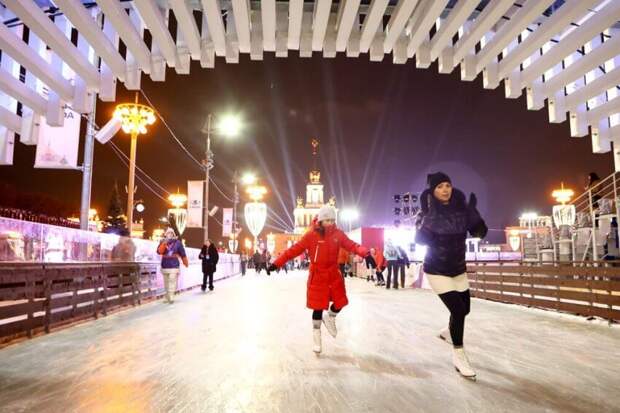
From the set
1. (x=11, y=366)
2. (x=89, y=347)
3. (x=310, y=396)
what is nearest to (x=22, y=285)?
(x=89, y=347)

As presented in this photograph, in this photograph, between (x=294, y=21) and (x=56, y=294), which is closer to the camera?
(x=294, y=21)

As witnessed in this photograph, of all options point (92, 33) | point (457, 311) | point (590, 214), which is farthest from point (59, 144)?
point (590, 214)

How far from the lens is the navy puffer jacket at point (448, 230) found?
14.6 feet

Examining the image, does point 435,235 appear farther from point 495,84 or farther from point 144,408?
point 144,408

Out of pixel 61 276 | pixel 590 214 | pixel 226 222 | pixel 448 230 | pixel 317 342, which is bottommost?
pixel 317 342

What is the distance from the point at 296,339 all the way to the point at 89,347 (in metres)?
2.62

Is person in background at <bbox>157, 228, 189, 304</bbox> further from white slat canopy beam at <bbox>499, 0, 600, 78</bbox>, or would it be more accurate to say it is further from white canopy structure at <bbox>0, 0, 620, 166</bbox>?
white slat canopy beam at <bbox>499, 0, 600, 78</bbox>

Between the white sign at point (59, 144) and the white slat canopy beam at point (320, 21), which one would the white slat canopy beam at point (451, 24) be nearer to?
the white slat canopy beam at point (320, 21)

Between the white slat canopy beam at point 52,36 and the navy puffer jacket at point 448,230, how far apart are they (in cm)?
378

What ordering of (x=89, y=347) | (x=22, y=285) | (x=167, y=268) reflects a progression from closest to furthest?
(x=89, y=347)
(x=22, y=285)
(x=167, y=268)

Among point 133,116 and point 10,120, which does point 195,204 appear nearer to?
point 133,116

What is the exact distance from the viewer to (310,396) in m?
3.67

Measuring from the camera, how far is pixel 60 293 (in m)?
7.50

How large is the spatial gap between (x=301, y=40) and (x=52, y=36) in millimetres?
2378
